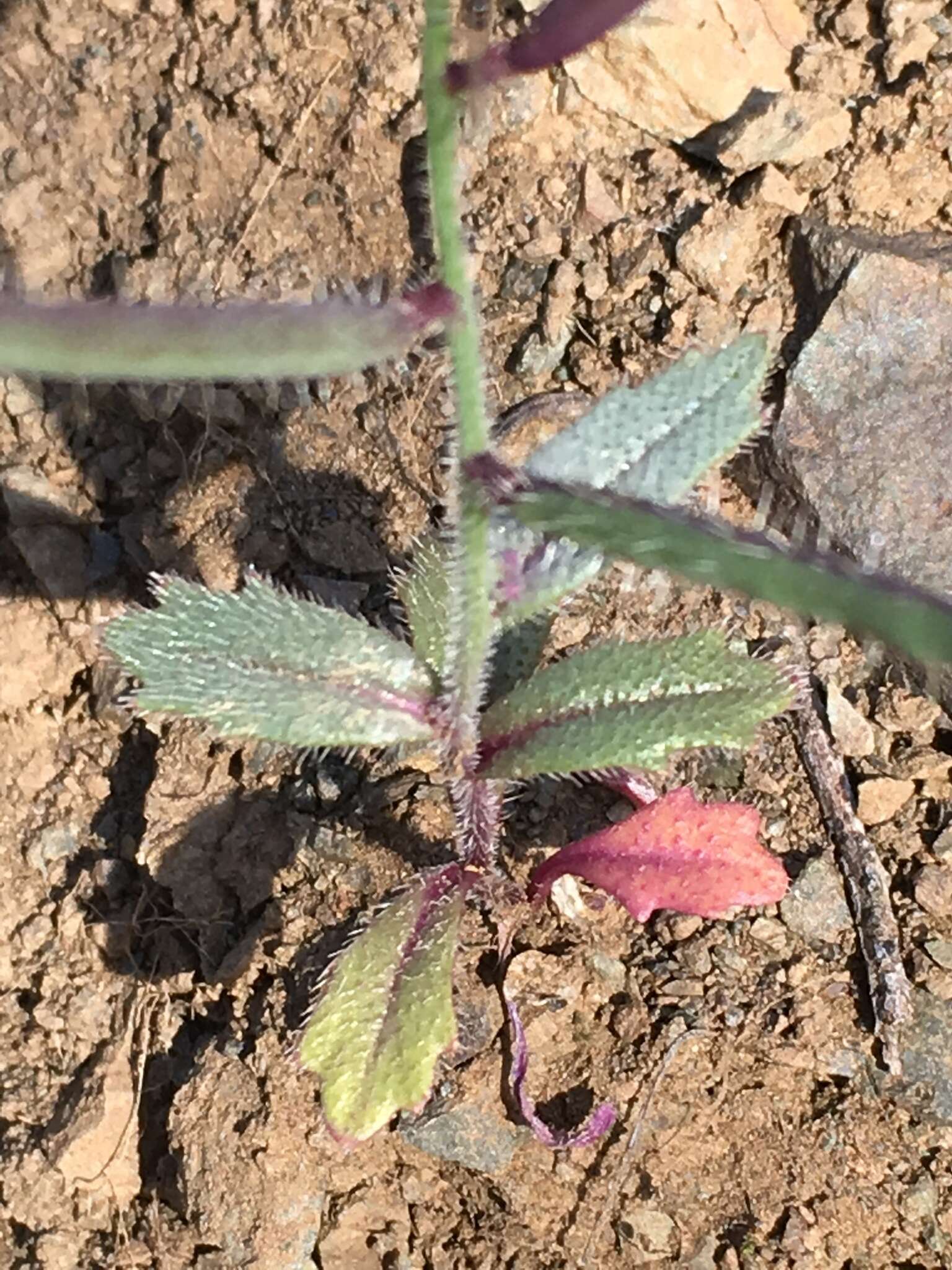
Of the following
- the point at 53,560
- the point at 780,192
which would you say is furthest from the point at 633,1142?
the point at 780,192

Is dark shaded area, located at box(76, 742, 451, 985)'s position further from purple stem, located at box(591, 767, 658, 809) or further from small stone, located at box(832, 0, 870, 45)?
small stone, located at box(832, 0, 870, 45)

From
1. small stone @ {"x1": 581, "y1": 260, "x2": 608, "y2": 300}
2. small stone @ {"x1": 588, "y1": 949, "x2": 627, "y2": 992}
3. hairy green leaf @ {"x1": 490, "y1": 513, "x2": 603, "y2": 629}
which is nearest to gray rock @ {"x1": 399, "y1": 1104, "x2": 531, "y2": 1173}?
small stone @ {"x1": 588, "y1": 949, "x2": 627, "y2": 992}

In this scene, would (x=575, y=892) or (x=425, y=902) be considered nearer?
(x=425, y=902)

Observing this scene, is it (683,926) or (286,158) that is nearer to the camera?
(683,926)

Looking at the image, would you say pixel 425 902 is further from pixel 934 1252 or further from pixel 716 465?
pixel 934 1252

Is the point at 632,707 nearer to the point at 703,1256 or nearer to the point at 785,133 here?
the point at 703,1256

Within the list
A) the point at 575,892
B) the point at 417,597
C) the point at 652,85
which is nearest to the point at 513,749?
the point at 417,597
